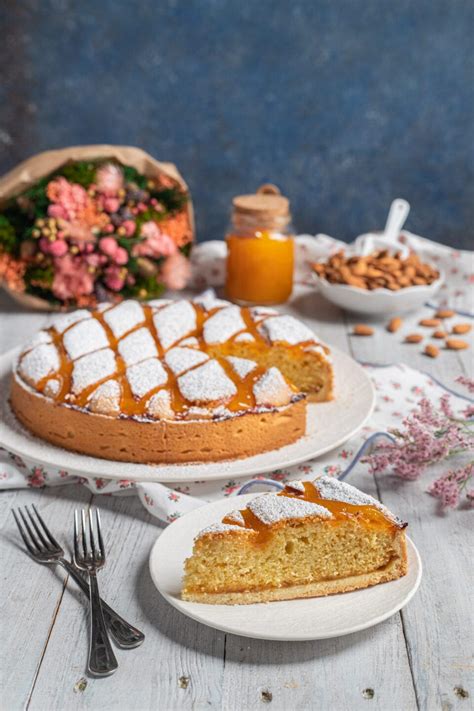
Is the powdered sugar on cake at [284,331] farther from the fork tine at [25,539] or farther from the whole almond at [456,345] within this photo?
the fork tine at [25,539]

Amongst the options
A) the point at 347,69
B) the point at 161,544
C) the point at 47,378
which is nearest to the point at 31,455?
the point at 47,378

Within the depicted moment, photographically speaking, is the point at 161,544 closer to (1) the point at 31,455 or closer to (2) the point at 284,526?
(2) the point at 284,526

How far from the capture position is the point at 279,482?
2.69 metres

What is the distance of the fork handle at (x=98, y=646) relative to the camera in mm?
1959

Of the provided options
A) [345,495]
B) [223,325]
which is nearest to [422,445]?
[345,495]

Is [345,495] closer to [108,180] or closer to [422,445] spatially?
[422,445]

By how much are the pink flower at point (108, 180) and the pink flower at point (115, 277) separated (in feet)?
1.13

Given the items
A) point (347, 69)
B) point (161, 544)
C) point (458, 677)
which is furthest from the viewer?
point (347, 69)

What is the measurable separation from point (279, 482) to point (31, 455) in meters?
0.77

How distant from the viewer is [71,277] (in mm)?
4168

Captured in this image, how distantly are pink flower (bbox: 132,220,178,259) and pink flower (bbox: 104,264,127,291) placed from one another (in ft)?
0.35

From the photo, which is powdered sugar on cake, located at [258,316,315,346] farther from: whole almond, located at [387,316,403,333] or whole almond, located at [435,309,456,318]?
whole almond, located at [435,309,456,318]

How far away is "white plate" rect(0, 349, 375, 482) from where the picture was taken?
2.68 meters

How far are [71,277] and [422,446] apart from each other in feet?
6.71
